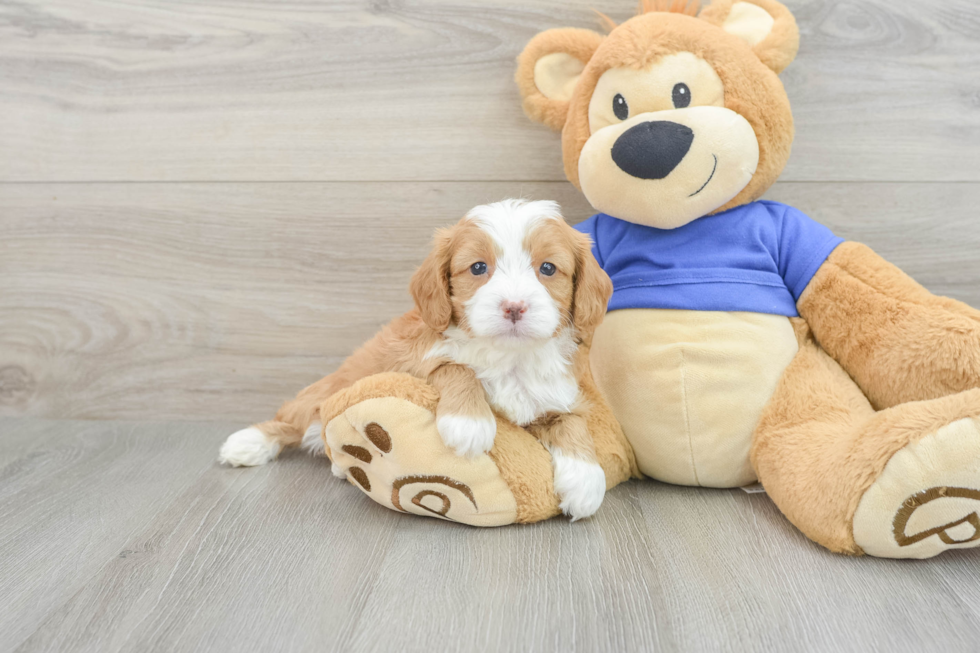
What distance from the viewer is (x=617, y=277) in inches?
48.5

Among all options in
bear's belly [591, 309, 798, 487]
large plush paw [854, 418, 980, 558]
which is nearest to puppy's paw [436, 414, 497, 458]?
bear's belly [591, 309, 798, 487]

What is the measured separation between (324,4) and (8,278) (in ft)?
3.29

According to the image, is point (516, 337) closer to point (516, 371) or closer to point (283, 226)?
point (516, 371)

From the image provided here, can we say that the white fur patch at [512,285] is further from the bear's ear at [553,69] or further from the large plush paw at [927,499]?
the large plush paw at [927,499]

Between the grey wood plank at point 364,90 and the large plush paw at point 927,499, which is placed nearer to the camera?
the large plush paw at point 927,499

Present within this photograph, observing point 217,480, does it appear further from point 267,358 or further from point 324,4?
point 324,4

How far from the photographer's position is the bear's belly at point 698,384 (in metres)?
1.12

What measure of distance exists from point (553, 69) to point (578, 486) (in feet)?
2.51

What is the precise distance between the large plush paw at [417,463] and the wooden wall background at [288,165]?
1.73 ft

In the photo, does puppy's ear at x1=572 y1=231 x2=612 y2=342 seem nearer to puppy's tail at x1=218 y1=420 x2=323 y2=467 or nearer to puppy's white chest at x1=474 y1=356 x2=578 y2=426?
puppy's white chest at x1=474 y1=356 x2=578 y2=426

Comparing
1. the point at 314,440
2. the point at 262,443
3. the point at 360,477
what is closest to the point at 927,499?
the point at 360,477

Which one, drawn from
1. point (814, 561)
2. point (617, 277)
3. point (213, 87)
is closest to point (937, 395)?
point (814, 561)

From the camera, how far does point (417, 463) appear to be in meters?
1.01

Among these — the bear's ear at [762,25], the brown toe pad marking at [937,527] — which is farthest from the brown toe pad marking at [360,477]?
the bear's ear at [762,25]
